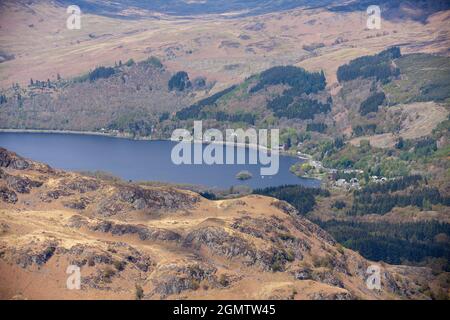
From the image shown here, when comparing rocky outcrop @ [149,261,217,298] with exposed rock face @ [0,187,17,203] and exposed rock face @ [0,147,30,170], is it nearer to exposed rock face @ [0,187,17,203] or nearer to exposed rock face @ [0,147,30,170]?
exposed rock face @ [0,187,17,203]

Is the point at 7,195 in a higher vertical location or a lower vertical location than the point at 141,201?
higher

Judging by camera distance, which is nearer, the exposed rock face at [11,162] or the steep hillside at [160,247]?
the steep hillside at [160,247]

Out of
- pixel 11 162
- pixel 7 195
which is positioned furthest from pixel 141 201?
pixel 11 162

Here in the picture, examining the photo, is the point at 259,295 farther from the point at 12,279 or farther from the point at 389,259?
the point at 389,259

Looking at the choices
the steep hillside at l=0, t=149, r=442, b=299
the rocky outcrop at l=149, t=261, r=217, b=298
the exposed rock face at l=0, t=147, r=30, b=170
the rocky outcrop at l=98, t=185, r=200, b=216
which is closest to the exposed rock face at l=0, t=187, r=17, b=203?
the steep hillside at l=0, t=149, r=442, b=299

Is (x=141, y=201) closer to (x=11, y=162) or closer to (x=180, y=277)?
(x=11, y=162)

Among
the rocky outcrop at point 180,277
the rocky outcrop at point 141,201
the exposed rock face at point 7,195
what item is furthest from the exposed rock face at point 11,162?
the rocky outcrop at point 180,277

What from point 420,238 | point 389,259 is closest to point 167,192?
point 389,259

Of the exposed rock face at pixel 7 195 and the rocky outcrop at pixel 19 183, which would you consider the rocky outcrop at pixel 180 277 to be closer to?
the exposed rock face at pixel 7 195

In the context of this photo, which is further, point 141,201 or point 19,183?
point 19,183

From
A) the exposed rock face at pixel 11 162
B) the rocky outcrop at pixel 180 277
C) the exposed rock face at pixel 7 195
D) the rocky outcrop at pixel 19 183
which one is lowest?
the rocky outcrop at pixel 180 277
